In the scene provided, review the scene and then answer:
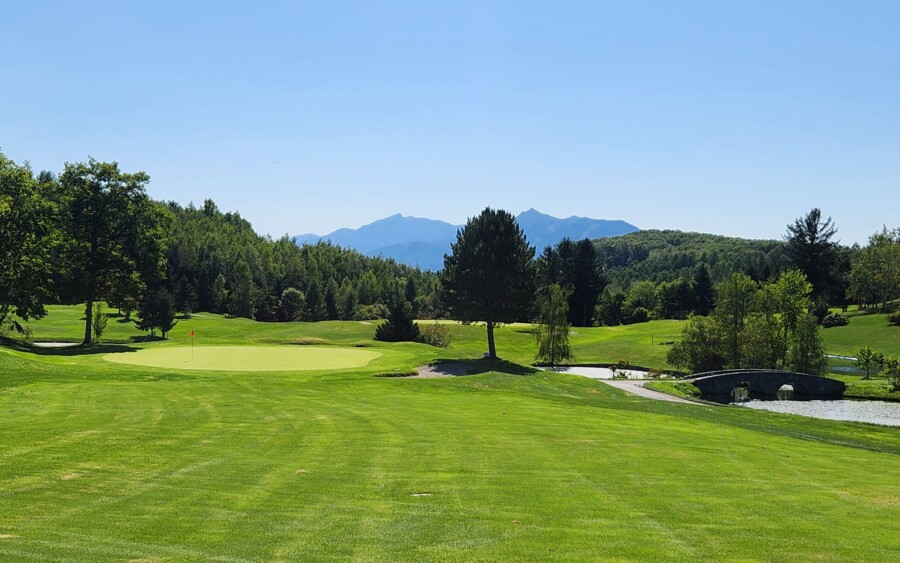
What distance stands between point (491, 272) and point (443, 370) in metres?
13.6

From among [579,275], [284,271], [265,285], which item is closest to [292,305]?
[265,285]

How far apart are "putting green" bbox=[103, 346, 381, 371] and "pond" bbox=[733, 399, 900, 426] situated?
1093 inches

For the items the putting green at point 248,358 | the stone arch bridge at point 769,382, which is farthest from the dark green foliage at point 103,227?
the stone arch bridge at point 769,382

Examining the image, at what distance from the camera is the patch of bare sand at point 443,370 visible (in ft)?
136

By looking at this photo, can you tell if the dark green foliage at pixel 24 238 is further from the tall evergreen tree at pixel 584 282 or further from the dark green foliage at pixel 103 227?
the tall evergreen tree at pixel 584 282

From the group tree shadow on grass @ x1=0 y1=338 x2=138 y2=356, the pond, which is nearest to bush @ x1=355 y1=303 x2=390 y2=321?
tree shadow on grass @ x1=0 y1=338 x2=138 y2=356

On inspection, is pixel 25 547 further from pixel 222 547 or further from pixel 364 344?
pixel 364 344

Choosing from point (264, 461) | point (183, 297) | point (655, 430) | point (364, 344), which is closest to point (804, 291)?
point (364, 344)

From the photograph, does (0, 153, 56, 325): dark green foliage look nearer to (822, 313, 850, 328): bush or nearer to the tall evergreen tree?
the tall evergreen tree

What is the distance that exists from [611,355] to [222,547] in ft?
239

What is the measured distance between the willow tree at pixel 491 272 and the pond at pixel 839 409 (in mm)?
19504

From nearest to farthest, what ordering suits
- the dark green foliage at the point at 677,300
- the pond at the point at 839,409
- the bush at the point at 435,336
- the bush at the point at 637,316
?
the pond at the point at 839,409 < the bush at the point at 435,336 < the bush at the point at 637,316 < the dark green foliage at the point at 677,300

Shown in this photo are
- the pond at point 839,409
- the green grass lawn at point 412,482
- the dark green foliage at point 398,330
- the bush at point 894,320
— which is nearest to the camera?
the green grass lawn at point 412,482

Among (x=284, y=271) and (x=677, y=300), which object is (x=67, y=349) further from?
(x=677, y=300)
